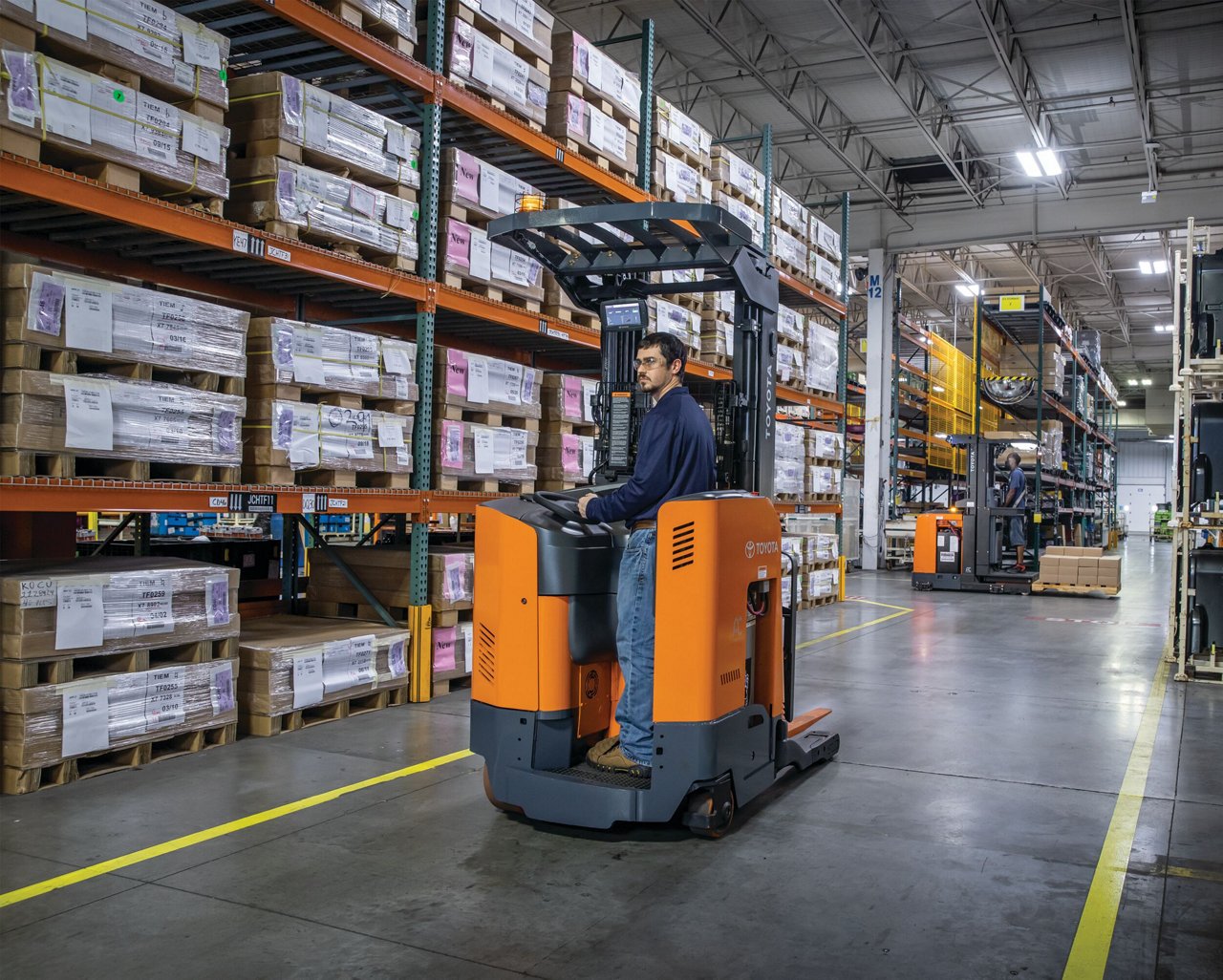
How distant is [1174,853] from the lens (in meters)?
3.95

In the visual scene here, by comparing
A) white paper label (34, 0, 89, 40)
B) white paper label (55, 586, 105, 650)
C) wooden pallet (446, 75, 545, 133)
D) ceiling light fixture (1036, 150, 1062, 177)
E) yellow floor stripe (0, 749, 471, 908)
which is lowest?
yellow floor stripe (0, 749, 471, 908)

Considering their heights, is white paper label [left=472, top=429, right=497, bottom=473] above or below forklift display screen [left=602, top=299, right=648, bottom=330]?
below

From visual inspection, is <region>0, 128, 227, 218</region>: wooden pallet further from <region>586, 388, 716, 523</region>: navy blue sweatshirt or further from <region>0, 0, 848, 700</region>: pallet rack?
<region>586, 388, 716, 523</region>: navy blue sweatshirt

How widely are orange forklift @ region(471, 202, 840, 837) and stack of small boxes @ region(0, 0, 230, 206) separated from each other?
1.71 m

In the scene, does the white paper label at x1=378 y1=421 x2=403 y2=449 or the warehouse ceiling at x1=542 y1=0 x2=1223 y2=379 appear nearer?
the white paper label at x1=378 y1=421 x2=403 y2=449

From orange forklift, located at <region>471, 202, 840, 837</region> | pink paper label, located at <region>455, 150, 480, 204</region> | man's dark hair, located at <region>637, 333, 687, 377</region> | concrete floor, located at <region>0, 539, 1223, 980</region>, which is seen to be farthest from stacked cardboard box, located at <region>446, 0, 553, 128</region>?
concrete floor, located at <region>0, 539, 1223, 980</region>

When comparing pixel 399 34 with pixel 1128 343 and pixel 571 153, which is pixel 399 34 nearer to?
pixel 571 153

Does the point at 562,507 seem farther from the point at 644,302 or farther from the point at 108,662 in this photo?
the point at 108,662

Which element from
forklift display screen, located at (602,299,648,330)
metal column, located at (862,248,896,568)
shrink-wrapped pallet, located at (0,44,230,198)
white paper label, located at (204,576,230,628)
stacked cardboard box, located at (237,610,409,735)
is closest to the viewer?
shrink-wrapped pallet, located at (0,44,230,198)

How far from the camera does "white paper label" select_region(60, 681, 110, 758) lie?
4.56 metres

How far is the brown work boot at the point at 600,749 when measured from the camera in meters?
4.28

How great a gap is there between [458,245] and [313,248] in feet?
4.28

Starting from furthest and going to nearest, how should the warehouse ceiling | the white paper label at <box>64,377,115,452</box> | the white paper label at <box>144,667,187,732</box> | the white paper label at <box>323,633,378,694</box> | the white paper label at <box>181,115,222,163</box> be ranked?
the warehouse ceiling < the white paper label at <box>323,633,378,694</box> < the white paper label at <box>181,115,222,163</box> < the white paper label at <box>144,667,187,732</box> < the white paper label at <box>64,377,115,452</box>

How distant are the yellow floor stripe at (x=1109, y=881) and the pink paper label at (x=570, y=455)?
14.1ft
